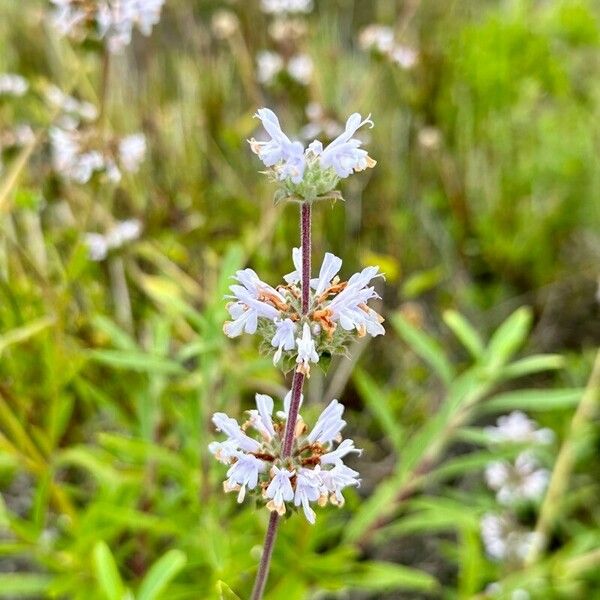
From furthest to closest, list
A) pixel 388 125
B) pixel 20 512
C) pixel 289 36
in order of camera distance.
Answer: pixel 388 125 < pixel 289 36 < pixel 20 512

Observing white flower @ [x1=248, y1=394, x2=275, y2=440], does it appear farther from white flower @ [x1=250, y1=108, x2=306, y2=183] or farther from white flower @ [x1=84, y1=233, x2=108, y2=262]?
white flower @ [x1=84, y1=233, x2=108, y2=262]

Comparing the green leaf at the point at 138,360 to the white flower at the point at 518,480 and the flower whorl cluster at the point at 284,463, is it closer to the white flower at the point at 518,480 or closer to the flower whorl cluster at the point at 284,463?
the flower whorl cluster at the point at 284,463

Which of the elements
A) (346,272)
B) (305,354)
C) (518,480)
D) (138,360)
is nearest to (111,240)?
(138,360)

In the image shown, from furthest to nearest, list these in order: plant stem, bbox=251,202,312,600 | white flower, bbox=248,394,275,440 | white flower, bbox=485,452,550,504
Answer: white flower, bbox=485,452,550,504 → white flower, bbox=248,394,275,440 → plant stem, bbox=251,202,312,600

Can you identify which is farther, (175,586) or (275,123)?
(175,586)

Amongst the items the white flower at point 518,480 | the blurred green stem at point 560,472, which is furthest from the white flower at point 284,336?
the white flower at point 518,480

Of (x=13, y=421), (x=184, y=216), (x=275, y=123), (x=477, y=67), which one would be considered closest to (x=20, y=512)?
(x=13, y=421)

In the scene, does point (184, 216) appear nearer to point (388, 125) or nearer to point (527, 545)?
point (388, 125)

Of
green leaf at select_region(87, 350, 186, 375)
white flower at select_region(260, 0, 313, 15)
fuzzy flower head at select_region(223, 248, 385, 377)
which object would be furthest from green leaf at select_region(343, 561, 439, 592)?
white flower at select_region(260, 0, 313, 15)
